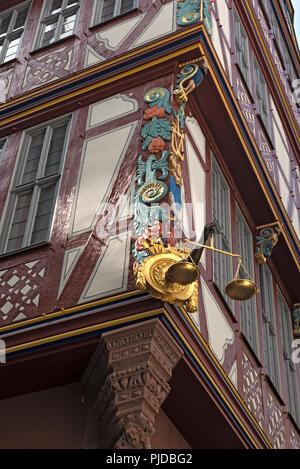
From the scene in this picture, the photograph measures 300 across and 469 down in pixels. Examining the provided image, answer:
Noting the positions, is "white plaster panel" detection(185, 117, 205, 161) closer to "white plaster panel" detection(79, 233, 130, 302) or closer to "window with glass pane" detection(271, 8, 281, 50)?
"white plaster panel" detection(79, 233, 130, 302)

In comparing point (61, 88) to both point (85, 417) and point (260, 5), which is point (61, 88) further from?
point (260, 5)

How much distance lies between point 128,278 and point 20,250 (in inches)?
68.9

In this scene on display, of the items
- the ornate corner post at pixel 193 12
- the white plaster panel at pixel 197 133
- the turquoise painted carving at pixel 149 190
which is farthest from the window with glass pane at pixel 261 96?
the turquoise painted carving at pixel 149 190

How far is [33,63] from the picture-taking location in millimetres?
12172

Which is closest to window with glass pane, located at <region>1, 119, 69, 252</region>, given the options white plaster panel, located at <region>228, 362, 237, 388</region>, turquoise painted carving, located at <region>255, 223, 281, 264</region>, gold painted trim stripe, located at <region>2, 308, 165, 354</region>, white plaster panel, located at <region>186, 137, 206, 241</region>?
gold painted trim stripe, located at <region>2, 308, 165, 354</region>

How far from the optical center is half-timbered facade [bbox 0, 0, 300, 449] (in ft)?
25.7

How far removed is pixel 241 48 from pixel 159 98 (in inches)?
179

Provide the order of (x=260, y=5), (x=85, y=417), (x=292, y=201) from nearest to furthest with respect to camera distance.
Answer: (x=85, y=417) < (x=292, y=201) < (x=260, y=5)

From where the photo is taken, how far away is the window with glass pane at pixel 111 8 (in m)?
12.1

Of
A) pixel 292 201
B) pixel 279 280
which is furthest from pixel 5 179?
pixel 292 201

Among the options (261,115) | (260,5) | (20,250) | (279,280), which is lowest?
(20,250)

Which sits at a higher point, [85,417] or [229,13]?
[229,13]

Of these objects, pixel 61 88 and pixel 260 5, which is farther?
pixel 260 5

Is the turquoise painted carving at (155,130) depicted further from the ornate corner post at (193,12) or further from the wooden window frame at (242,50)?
the wooden window frame at (242,50)
